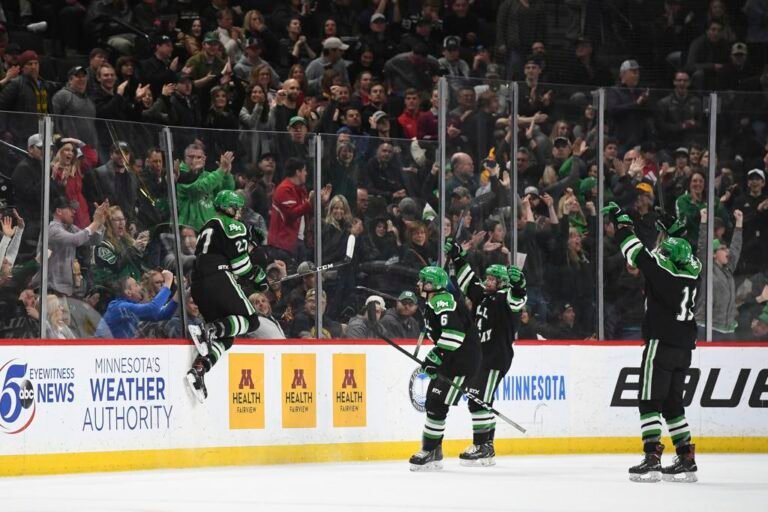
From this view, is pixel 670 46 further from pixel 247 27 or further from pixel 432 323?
pixel 432 323

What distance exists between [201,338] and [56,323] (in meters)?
1.14

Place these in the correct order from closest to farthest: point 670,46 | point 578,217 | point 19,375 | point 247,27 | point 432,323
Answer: point 19,375, point 432,323, point 578,217, point 247,27, point 670,46

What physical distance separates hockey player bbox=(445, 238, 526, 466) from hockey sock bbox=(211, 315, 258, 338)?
5.67ft

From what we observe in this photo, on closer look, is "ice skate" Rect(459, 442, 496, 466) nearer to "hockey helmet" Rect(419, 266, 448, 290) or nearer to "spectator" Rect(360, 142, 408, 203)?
"hockey helmet" Rect(419, 266, 448, 290)

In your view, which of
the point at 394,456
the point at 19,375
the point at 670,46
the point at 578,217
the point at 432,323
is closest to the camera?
the point at 19,375

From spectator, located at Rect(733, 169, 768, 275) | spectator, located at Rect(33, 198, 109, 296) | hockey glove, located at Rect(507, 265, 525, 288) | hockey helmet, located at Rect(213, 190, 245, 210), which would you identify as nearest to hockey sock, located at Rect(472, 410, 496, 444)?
hockey glove, located at Rect(507, 265, 525, 288)

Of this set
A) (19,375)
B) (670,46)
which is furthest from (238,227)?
(670,46)

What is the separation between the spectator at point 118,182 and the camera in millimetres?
10914

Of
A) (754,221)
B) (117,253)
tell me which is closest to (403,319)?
(117,253)

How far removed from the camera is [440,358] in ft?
37.2

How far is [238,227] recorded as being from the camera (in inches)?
448

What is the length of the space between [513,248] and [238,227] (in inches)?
103

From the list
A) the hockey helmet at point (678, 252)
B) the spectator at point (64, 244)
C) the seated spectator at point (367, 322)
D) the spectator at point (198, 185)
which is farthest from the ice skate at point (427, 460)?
the spectator at point (64, 244)

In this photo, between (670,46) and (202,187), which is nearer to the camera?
(202,187)
